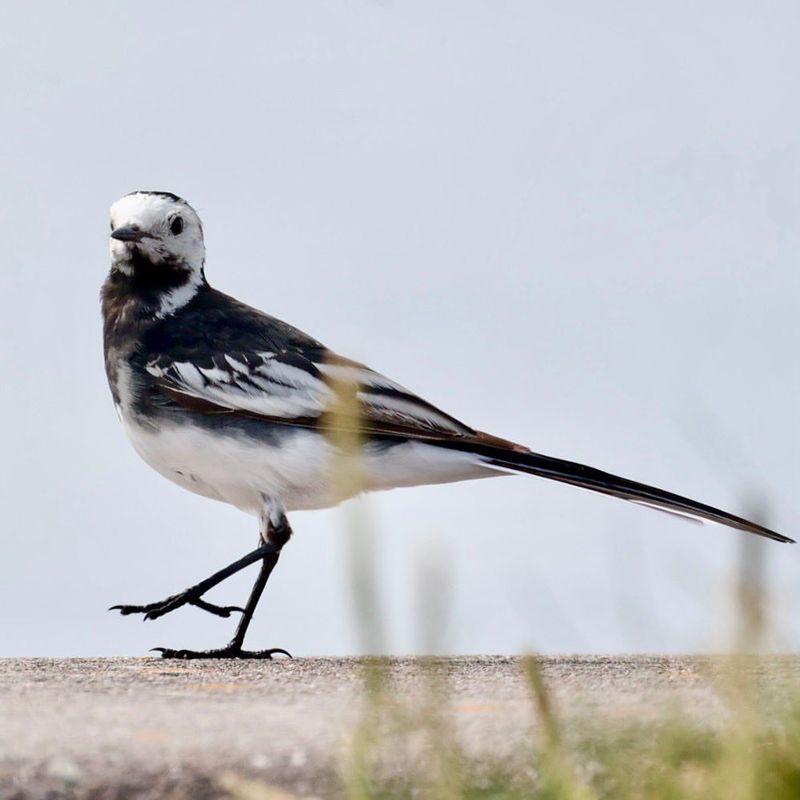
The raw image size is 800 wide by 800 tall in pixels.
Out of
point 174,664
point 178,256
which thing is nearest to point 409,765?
point 174,664

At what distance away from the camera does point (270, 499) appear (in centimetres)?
598

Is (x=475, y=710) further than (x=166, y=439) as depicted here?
No

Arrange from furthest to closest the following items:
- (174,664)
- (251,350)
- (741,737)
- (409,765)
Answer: (251,350) → (174,664) → (409,765) → (741,737)

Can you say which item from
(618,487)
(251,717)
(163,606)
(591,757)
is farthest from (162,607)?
(591,757)

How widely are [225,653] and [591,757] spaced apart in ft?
11.6

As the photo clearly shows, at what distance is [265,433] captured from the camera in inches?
235

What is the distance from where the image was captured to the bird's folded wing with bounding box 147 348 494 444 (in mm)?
5969

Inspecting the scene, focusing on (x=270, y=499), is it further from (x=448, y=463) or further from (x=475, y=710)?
(x=475, y=710)

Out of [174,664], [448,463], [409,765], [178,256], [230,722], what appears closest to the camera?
[409,765]

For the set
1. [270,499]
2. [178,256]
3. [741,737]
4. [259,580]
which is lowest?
[259,580]

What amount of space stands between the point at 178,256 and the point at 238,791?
16.0ft

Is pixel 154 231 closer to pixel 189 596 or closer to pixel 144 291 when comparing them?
pixel 144 291

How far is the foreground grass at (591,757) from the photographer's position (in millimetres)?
1875

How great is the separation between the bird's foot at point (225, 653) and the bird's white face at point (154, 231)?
7.11 ft
